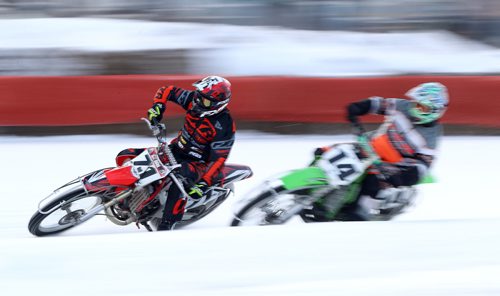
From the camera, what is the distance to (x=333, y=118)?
9086mm

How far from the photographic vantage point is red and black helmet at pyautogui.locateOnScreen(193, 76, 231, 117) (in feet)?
18.4

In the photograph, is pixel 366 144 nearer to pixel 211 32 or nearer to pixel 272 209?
pixel 272 209

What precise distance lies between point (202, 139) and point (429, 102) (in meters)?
1.94

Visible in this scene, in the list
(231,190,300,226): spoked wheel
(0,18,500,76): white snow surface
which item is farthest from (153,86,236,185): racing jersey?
(0,18,500,76): white snow surface

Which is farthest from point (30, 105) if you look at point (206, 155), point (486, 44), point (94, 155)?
point (486, 44)

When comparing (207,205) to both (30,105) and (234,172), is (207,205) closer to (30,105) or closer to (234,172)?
(234,172)

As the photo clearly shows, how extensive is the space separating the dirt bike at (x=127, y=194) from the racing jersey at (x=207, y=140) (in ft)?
0.65

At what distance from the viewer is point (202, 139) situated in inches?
227

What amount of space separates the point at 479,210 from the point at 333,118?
270 cm

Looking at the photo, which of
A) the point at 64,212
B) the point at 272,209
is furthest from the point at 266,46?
the point at 64,212

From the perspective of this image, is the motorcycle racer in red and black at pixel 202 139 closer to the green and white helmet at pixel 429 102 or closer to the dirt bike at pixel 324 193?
the dirt bike at pixel 324 193

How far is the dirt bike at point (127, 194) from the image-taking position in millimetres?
5500

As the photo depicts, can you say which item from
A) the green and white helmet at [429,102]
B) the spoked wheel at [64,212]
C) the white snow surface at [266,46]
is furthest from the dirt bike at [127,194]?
the white snow surface at [266,46]

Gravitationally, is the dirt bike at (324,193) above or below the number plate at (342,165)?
below
